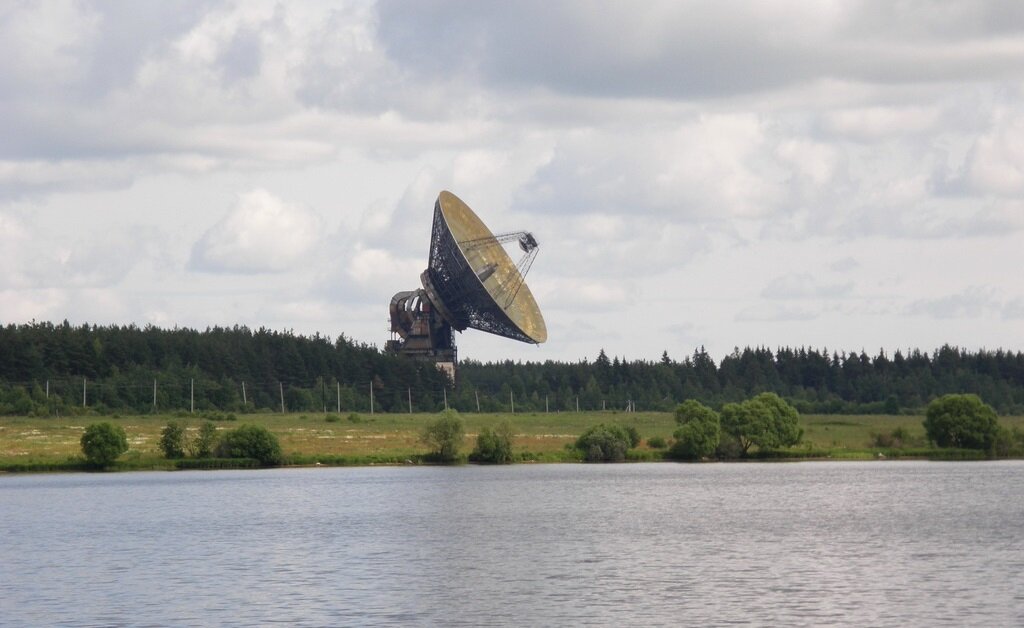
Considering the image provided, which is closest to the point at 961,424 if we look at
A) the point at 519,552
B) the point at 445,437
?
the point at 445,437

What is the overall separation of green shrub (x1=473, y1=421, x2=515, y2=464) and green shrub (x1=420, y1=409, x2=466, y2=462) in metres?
2.51

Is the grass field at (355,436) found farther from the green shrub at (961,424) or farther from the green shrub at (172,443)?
the green shrub at (961,424)

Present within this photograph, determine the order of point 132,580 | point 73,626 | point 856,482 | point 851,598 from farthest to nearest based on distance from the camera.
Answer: point 856,482 → point 132,580 → point 851,598 → point 73,626

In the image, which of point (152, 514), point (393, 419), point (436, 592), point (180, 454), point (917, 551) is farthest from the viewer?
point (393, 419)

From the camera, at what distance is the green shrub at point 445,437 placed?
13125cm

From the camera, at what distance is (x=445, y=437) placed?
131 m

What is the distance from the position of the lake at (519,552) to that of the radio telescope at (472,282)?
43900mm

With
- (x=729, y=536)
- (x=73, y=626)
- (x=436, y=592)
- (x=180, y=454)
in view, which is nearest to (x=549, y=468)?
(x=180, y=454)

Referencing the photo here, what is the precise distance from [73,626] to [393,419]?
139 meters

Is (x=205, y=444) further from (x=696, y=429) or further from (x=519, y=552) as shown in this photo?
(x=519, y=552)

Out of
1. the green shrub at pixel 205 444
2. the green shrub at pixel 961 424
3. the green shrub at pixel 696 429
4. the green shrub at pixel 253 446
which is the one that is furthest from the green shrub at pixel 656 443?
the green shrub at pixel 205 444

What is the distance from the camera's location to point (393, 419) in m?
187

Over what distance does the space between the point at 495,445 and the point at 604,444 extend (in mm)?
11810

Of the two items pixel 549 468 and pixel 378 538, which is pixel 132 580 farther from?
pixel 549 468
